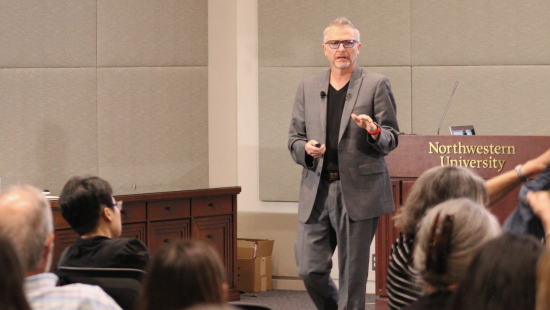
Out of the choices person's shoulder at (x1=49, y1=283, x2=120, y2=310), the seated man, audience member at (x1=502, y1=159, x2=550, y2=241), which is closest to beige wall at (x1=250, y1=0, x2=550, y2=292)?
audience member at (x1=502, y1=159, x2=550, y2=241)

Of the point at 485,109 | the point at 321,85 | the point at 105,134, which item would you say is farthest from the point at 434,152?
the point at 105,134

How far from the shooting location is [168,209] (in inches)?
163

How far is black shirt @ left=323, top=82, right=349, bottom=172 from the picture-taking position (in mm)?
2975

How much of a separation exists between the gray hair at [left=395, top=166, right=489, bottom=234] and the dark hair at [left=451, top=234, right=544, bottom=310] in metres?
0.70

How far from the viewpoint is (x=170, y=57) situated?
4.94 m

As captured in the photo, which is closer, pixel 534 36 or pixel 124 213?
pixel 124 213

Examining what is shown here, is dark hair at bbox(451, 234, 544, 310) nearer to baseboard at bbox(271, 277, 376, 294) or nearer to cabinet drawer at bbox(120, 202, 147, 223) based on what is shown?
cabinet drawer at bbox(120, 202, 147, 223)

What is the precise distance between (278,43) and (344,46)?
1.91 meters

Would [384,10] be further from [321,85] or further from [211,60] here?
[321,85]

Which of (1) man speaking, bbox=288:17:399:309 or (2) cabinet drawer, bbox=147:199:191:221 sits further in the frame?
(2) cabinet drawer, bbox=147:199:191:221

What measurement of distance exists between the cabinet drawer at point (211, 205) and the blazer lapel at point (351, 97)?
64.2 inches

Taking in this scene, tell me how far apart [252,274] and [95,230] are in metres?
2.71

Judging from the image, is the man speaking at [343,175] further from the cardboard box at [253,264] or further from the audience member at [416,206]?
the cardboard box at [253,264]

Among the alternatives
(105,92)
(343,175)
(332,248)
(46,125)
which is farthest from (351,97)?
(46,125)
